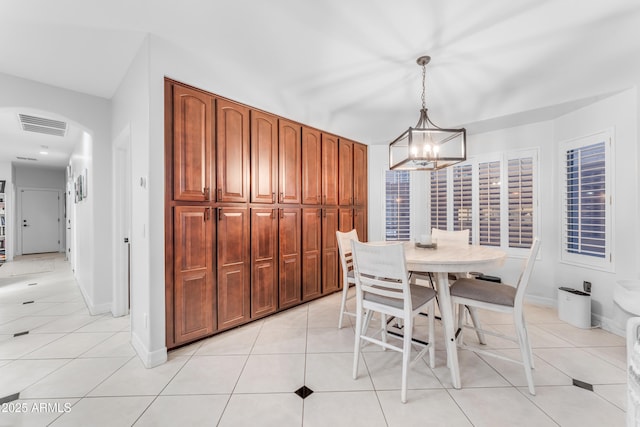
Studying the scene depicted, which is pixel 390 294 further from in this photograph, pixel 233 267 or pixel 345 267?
pixel 233 267

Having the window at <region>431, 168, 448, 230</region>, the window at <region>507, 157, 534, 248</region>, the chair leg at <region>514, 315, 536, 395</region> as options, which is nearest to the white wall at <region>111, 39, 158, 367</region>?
the chair leg at <region>514, 315, 536, 395</region>

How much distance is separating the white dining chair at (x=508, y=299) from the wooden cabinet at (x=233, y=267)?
1997 mm

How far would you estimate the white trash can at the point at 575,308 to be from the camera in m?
2.76

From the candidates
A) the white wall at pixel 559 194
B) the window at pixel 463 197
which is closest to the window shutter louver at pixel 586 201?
the white wall at pixel 559 194

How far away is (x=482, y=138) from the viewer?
3.94 meters

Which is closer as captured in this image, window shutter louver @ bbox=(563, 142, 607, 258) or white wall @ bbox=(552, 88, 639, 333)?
white wall @ bbox=(552, 88, 639, 333)

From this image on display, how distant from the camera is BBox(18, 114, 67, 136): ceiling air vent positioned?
3.59 m

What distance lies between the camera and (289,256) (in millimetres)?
3307

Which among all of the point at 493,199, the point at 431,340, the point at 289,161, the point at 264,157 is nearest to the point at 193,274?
the point at 264,157

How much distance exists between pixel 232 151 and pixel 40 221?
353 inches

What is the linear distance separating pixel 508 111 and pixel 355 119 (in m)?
1.85

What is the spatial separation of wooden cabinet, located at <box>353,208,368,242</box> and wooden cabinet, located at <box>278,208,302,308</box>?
3.85 ft

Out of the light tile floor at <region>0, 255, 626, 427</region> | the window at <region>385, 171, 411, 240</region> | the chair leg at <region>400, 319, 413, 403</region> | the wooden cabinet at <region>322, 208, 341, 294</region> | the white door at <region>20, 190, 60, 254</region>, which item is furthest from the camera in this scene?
the white door at <region>20, 190, 60, 254</region>

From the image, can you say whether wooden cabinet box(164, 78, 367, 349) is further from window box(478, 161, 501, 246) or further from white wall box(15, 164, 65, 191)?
white wall box(15, 164, 65, 191)
